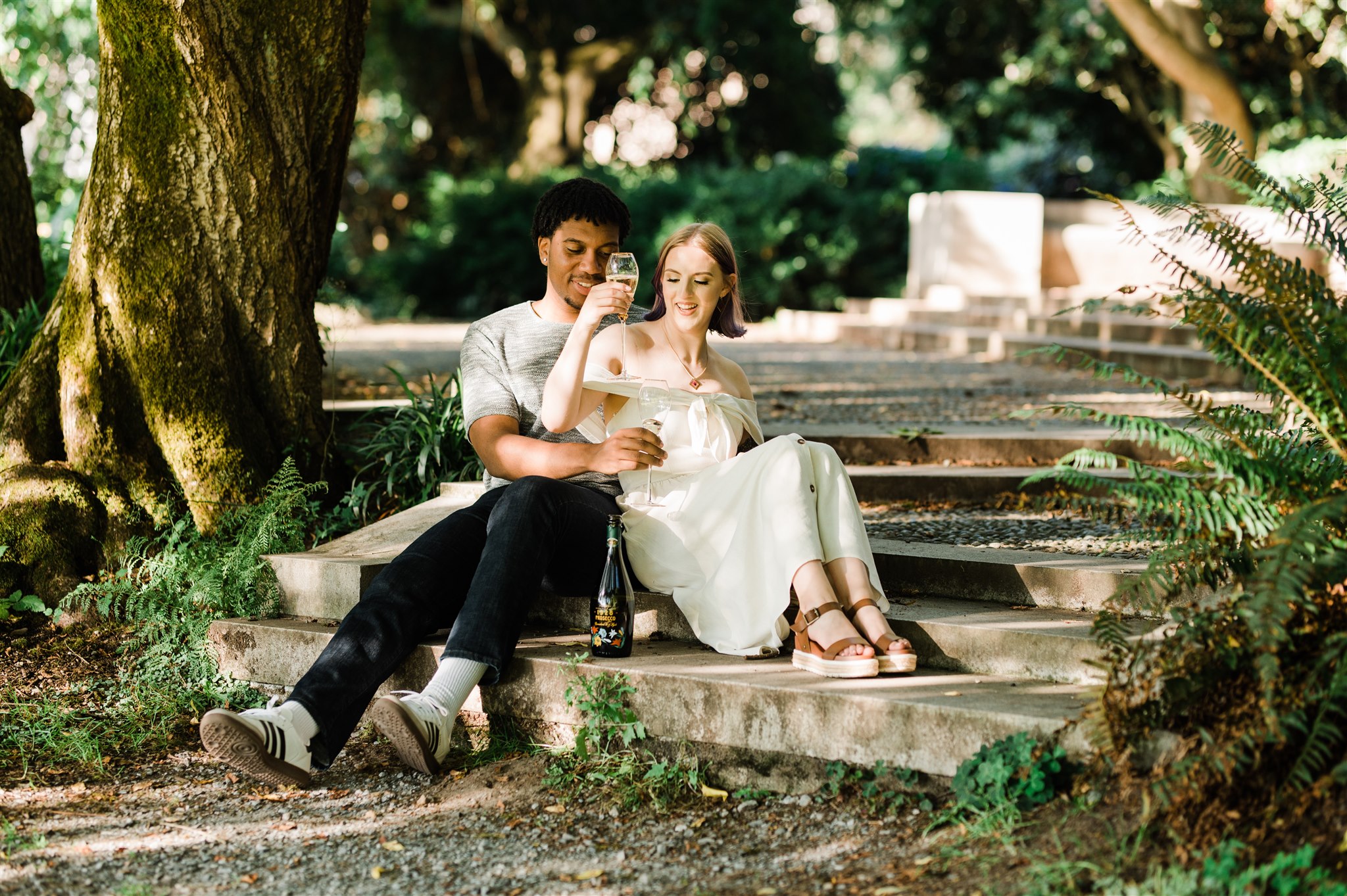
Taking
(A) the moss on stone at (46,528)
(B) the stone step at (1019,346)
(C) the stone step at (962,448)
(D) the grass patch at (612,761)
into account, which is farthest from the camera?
(B) the stone step at (1019,346)

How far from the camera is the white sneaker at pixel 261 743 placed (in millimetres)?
3414

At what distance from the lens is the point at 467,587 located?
4004 millimetres

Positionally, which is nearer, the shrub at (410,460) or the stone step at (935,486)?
the shrub at (410,460)

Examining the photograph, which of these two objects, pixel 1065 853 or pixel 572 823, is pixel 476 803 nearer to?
pixel 572 823

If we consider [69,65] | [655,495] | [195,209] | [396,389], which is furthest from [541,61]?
[655,495]

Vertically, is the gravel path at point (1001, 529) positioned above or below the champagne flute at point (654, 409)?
below

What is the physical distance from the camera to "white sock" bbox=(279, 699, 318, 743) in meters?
3.55

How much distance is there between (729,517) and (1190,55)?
485 inches

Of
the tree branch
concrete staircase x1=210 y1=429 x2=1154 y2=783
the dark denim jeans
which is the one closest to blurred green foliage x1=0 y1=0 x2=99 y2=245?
concrete staircase x1=210 y1=429 x2=1154 y2=783

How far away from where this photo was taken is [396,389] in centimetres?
729

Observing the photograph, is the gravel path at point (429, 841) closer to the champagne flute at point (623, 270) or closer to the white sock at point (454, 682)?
the white sock at point (454, 682)

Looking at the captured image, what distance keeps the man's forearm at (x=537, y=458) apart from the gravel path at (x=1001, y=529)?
1.38m

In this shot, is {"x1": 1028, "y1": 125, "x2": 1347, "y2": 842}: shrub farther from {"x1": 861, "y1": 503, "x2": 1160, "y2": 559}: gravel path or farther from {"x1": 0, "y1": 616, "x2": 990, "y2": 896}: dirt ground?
{"x1": 861, "y1": 503, "x2": 1160, "y2": 559}: gravel path

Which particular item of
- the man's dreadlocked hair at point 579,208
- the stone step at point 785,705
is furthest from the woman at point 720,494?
the man's dreadlocked hair at point 579,208
